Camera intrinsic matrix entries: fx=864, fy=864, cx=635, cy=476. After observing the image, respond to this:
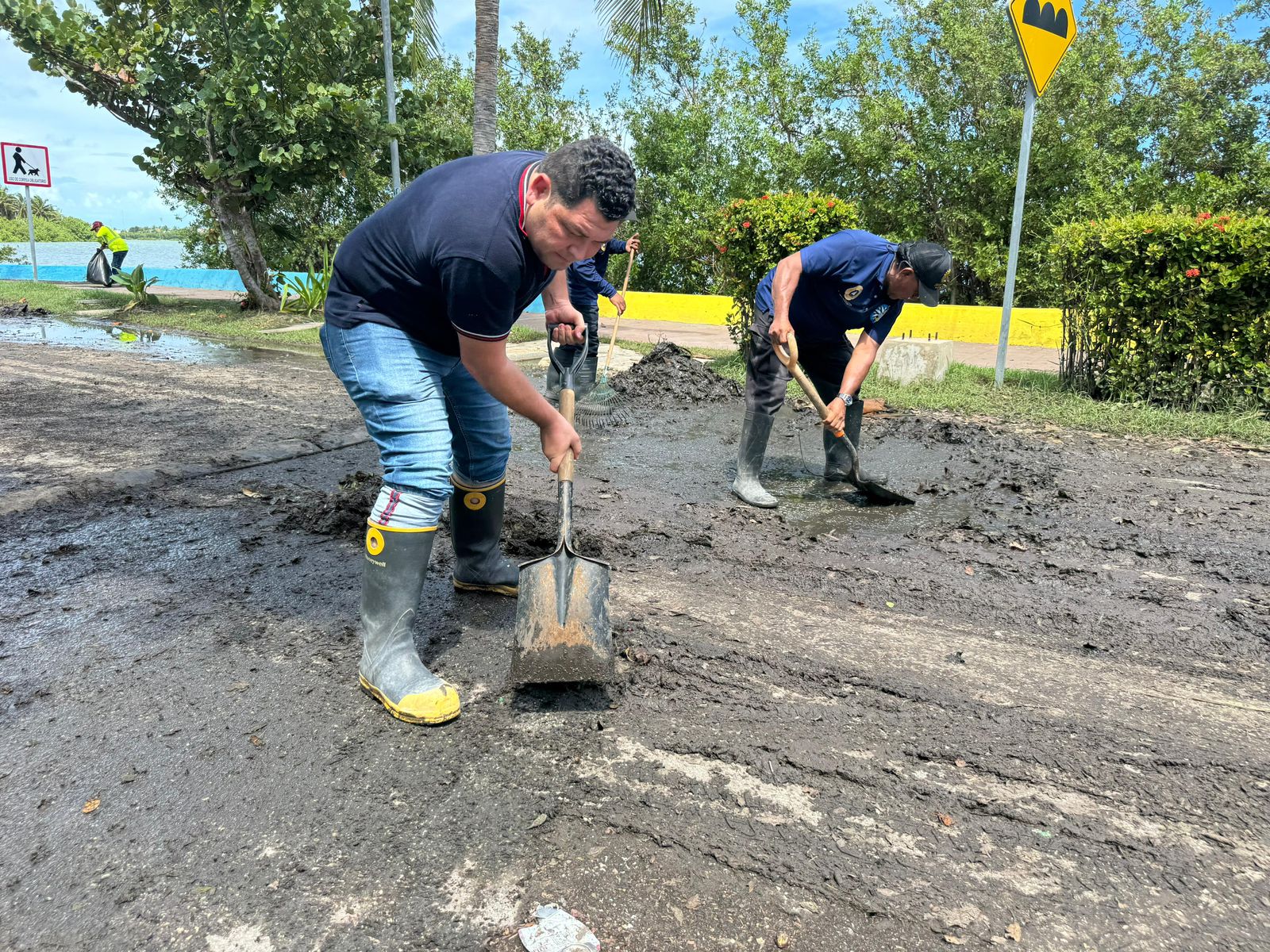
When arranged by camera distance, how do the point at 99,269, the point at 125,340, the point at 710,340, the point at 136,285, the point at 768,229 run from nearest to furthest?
the point at 768,229 < the point at 125,340 < the point at 710,340 < the point at 136,285 < the point at 99,269

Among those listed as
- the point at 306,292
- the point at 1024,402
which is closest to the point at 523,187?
the point at 1024,402

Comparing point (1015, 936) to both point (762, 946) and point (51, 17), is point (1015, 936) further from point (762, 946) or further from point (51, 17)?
point (51, 17)

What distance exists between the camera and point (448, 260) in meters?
2.22

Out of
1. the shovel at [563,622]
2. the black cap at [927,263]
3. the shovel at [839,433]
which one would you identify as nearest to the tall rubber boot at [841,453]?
the shovel at [839,433]

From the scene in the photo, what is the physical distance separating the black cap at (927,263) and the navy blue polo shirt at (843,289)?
17 cm

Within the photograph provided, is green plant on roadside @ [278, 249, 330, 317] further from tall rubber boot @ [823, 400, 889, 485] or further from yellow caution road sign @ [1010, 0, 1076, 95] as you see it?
tall rubber boot @ [823, 400, 889, 485]

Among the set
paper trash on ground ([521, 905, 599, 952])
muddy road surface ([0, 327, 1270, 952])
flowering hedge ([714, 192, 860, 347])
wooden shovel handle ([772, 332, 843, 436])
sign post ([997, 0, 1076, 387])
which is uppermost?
sign post ([997, 0, 1076, 387])

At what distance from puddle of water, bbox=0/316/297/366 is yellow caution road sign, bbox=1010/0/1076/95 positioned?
885 centimetres

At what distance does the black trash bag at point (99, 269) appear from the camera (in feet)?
64.4

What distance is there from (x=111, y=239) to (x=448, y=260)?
2070 cm

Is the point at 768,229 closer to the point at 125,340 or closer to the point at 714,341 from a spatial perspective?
the point at 714,341

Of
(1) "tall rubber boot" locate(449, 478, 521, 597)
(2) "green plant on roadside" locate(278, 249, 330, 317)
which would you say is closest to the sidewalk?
(2) "green plant on roadside" locate(278, 249, 330, 317)

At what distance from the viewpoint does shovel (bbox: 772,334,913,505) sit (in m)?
4.70

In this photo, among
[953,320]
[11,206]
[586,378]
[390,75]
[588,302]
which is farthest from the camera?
[11,206]
